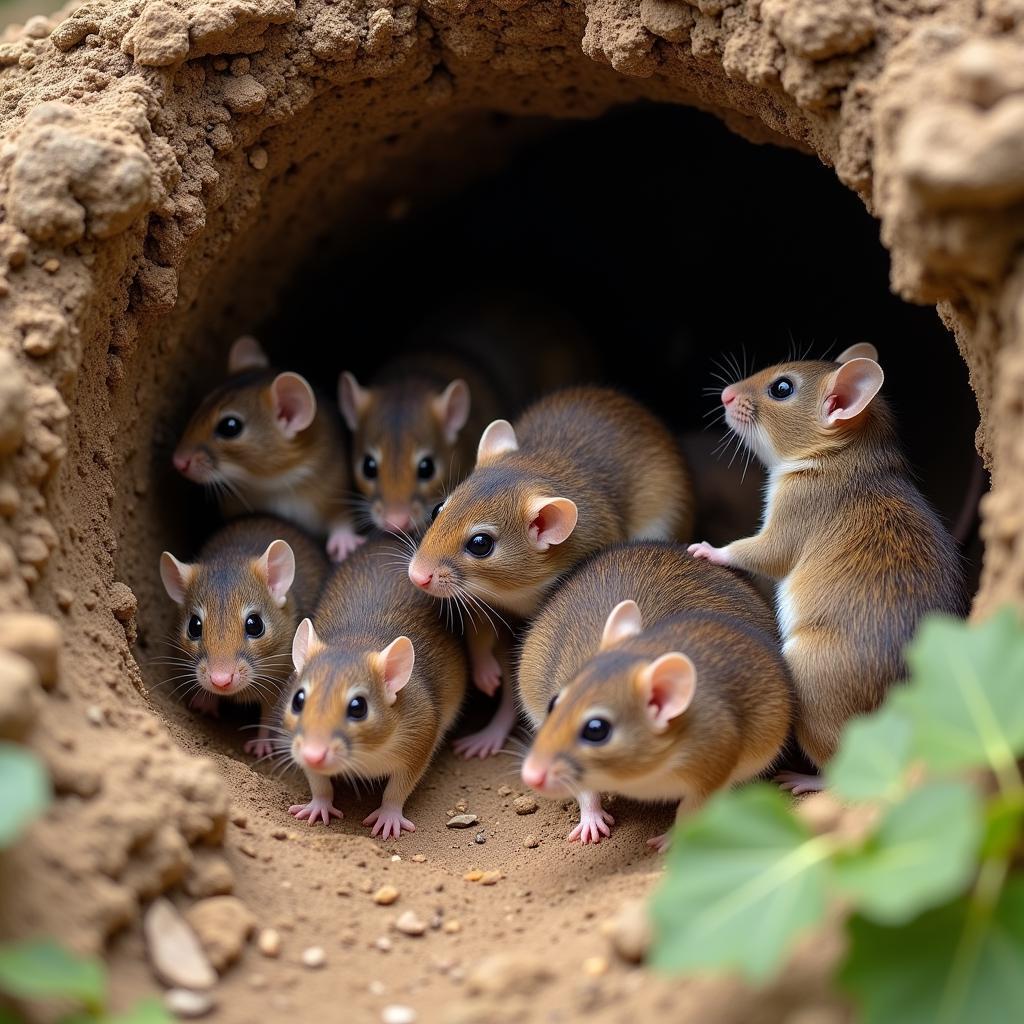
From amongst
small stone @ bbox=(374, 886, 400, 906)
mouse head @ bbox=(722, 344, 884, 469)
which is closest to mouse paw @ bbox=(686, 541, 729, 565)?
mouse head @ bbox=(722, 344, 884, 469)

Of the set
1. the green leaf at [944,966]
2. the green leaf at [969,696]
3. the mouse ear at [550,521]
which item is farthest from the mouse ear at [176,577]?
the green leaf at [944,966]

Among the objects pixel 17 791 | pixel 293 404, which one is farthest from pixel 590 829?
pixel 293 404

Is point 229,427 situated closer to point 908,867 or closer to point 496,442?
point 496,442

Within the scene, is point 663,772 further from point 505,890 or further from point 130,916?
point 130,916

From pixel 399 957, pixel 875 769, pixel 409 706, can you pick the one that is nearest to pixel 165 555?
pixel 409 706

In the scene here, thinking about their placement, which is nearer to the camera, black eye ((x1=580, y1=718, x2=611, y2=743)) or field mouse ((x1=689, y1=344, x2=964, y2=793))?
black eye ((x1=580, y1=718, x2=611, y2=743))

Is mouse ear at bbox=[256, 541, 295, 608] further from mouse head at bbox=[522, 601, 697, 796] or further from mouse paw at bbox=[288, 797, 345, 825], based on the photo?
mouse head at bbox=[522, 601, 697, 796]
